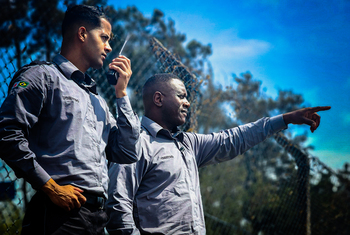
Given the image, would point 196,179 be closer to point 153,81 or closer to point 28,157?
point 153,81

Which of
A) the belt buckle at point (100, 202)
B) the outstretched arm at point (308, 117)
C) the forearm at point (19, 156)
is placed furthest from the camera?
the outstretched arm at point (308, 117)

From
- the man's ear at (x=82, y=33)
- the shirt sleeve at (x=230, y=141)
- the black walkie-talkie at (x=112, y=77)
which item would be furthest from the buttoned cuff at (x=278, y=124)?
the man's ear at (x=82, y=33)

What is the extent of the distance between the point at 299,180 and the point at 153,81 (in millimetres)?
3001

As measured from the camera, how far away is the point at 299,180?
475cm

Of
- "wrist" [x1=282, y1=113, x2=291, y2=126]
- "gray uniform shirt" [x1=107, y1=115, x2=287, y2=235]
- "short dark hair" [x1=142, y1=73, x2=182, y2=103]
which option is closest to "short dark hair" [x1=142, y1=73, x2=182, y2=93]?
"short dark hair" [x1=142, y1=73, x2=182, y2=103]

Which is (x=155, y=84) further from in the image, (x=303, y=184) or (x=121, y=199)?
(x=303, y=184)

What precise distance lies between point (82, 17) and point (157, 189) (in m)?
1.34

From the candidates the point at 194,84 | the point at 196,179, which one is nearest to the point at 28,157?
the point at 196,179

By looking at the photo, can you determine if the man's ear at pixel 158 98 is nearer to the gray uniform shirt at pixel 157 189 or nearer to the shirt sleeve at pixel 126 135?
the gray uniform shirt at pixel 157 189

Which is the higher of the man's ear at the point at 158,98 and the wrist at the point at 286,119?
the wrist at the point at 286,119

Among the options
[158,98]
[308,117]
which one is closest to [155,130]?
[158,98]

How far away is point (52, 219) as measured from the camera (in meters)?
1.54

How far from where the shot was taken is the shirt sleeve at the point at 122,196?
6.90 ft

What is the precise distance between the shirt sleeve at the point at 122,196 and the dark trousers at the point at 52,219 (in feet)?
1.57
